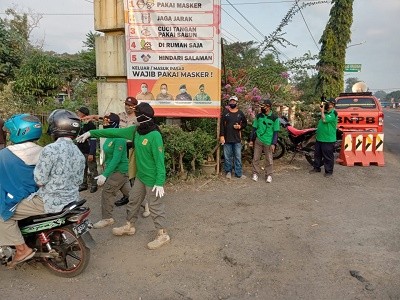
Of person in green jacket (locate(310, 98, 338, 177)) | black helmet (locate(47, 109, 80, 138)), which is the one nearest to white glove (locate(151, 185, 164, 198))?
black helmet (locate(47, 109, 80, 138))

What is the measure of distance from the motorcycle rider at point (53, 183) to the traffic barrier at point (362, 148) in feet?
22.7

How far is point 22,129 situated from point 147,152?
4.45 ft

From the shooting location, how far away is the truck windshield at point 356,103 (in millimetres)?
10219

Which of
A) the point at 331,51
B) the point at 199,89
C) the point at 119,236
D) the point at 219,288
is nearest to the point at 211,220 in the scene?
the point at 119,236

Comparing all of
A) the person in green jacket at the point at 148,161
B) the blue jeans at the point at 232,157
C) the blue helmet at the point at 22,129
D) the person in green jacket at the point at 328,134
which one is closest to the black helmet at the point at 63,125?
the blue helmet at the point at 22,129

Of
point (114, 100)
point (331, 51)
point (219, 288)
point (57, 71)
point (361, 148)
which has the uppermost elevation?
point (331, 51)

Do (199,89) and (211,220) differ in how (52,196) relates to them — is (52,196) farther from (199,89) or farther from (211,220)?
(199,89)

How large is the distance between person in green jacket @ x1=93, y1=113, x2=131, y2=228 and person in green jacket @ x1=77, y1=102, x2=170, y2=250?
0.43 m

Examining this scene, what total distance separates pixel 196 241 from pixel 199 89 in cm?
357

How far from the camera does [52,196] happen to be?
10.7 ft

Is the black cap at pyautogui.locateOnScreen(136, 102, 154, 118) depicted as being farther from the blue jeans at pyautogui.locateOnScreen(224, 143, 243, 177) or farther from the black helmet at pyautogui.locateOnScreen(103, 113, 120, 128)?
the blue jeans at pyautogui.locateOnScreen(224, 143, 243, 177)

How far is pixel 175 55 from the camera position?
675 cm

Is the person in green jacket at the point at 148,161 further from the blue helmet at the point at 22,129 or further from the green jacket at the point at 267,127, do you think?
the green jacket at the point at 267,127

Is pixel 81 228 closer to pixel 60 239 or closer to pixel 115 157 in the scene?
pixel 60 239
